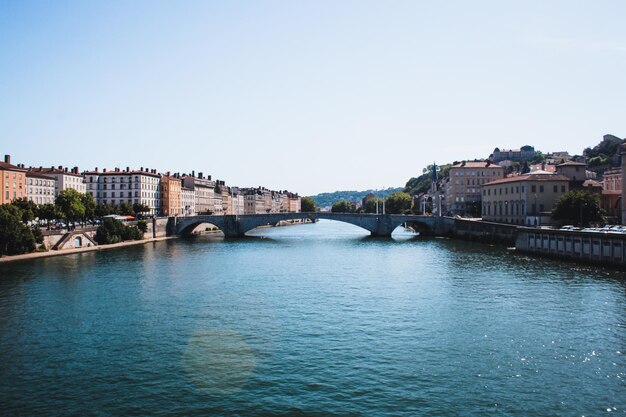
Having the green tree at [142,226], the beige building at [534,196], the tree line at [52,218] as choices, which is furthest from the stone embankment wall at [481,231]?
the tree line at [52,218]

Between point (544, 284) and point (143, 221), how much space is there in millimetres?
72727

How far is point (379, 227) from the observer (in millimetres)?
110875

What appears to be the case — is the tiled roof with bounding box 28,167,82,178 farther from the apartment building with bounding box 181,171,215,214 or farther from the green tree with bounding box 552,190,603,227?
the green tree with bounding box 552,190,603,227

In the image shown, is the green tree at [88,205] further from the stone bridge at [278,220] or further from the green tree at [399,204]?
the green tree at [399,204]

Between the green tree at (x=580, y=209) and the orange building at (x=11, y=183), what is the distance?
82430 mm

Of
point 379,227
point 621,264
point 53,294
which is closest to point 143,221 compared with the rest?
point 379,227

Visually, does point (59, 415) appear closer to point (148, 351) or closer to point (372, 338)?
point (148, 351)

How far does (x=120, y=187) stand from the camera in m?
120

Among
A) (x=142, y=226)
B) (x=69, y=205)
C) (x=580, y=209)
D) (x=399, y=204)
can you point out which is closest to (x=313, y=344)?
(x=580, y=209)

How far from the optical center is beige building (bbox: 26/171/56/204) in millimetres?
97312

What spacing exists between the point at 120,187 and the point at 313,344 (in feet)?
343

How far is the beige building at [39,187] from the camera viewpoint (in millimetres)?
97312

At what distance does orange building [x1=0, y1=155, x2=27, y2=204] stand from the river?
4539 cm

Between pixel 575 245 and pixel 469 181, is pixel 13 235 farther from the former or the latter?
pixel 469 181
